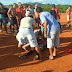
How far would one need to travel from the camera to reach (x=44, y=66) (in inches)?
171

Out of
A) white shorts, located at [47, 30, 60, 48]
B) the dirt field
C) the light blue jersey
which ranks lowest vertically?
the dirt field

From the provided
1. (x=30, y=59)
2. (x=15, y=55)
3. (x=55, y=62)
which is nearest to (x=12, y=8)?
(x=15, y=55)

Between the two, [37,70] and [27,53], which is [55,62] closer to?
[37,70]

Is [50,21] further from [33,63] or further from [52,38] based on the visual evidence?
[33,63]

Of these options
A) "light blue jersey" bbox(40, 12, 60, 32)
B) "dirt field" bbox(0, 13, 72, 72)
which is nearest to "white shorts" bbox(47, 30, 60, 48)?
"light blue jersey" bbox(40, 12, 60, 32)

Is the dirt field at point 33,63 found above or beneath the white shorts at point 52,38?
beneath

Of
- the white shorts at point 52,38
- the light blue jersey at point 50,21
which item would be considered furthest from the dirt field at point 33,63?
the light blue jersey at point 50,21

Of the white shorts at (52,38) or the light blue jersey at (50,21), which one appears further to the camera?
the white shorts at (52,38)

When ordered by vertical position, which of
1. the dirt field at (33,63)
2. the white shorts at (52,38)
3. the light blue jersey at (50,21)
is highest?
the light blue jersey at (50,21)

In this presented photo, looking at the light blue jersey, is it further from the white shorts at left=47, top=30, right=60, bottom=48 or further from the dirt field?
the dirt field

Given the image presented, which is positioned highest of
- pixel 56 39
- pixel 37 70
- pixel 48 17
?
pixel 48 17

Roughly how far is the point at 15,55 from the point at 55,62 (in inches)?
64.2

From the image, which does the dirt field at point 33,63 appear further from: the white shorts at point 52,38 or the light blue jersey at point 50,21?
the light blue jersey at point 50,21

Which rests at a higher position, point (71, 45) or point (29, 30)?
point (29, 30)
